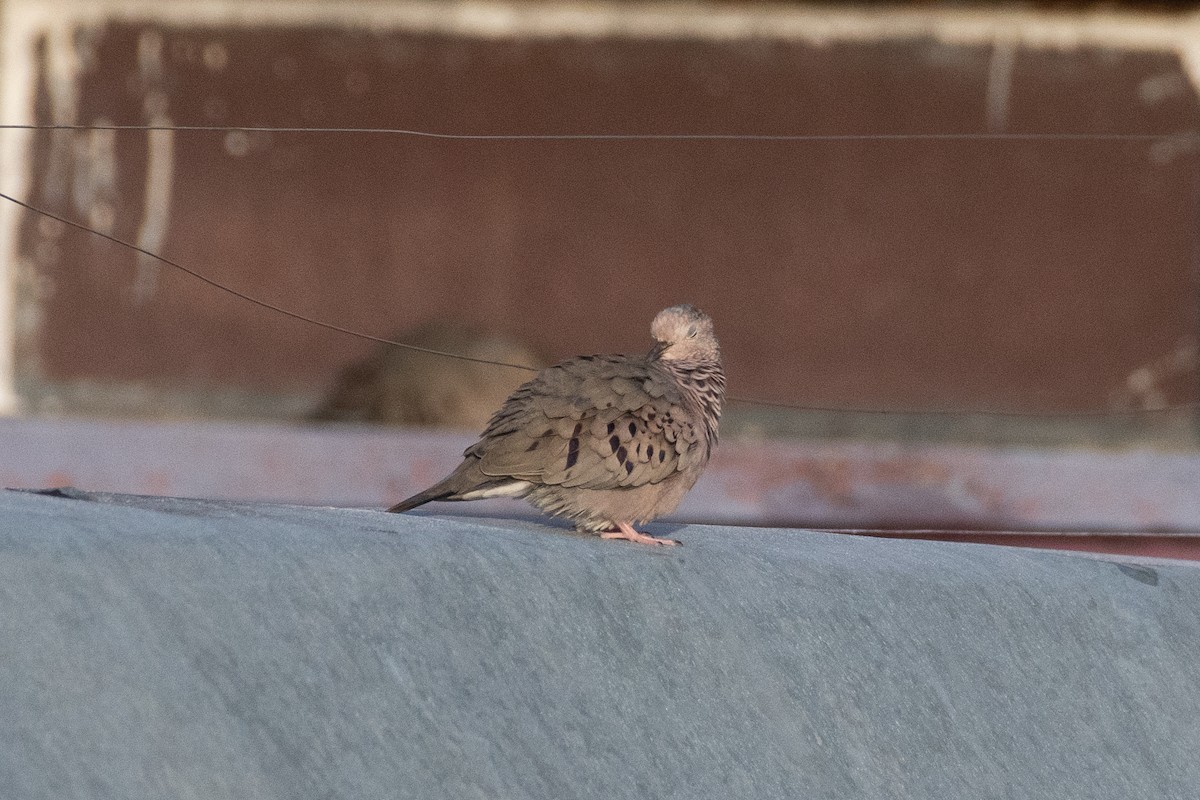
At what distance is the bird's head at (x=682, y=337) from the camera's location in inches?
151

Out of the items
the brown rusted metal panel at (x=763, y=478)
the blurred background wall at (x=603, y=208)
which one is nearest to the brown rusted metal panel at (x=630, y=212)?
the blurred background wall at (x=603, y=208)

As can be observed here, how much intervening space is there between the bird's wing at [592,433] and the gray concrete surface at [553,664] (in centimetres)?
15

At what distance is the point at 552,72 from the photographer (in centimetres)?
756

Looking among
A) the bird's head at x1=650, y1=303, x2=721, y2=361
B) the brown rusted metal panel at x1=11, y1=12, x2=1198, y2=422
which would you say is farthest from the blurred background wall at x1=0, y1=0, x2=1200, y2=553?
the bird's head at x1=650, y1=303, x2=721, y2=361

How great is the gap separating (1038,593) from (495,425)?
1.09 m

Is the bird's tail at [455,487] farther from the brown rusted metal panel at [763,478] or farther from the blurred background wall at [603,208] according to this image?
the blurred background wall at [603,208]

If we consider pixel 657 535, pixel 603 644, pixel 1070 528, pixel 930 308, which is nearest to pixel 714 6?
pixel 930 308

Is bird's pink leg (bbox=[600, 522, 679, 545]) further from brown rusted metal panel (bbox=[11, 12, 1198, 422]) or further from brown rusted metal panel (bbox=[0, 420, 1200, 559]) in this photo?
brown rusted metal panel (bbox=[11, 12, 1198, 422])

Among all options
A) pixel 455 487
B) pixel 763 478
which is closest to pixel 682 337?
pixel 455 487

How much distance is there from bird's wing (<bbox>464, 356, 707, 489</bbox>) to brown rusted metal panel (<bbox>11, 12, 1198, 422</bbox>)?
13.4ft

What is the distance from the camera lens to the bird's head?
3.83 meters

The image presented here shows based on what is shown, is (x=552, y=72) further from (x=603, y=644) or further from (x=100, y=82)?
(x=603, y=644)

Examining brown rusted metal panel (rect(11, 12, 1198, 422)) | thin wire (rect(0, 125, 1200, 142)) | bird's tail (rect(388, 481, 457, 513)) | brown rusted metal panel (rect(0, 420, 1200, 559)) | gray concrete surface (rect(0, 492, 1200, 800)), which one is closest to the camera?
gray concrete surface (rect(0, 492, 1200, 800))

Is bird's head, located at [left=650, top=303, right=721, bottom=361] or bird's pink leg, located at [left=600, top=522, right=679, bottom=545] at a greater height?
bird's head, located at [left=650, top=303, right=721, bottom=361]
